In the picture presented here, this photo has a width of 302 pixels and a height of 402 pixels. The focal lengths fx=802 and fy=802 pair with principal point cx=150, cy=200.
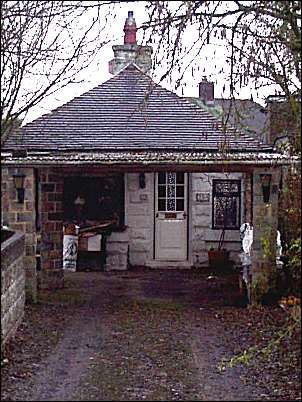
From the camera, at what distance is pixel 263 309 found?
1140 cm

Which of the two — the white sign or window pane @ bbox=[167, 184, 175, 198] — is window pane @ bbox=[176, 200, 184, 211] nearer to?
window pane @ bbox=[167, 184, 175, 198]

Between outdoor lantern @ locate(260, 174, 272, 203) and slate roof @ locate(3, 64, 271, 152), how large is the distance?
78 cm

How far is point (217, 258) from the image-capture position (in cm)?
1630

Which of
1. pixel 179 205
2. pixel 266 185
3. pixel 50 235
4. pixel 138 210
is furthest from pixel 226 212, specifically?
pixel 266 185

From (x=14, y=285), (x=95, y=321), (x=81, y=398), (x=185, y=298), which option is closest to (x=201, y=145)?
(x=185, y=298)

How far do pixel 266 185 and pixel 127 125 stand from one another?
305cm

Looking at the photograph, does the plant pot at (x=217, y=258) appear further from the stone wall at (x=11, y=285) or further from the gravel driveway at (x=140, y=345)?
the stone wall at (x=11, y=285)

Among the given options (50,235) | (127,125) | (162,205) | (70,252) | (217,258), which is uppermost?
(127,125)

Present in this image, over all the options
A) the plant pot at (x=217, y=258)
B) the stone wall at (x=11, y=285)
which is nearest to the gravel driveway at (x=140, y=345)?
the stone wall at (x=11, y=285)

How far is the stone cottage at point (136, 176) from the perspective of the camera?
38.1 feet

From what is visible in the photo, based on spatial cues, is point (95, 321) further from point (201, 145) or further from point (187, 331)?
point (201, 145)

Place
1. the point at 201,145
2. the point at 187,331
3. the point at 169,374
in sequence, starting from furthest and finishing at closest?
1. the point at 201,145
2. the point at 187,331
3. the point at 169,374

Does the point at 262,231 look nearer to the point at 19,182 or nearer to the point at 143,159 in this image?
the point at 143,159

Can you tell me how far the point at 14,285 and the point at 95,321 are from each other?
5.88 ft
